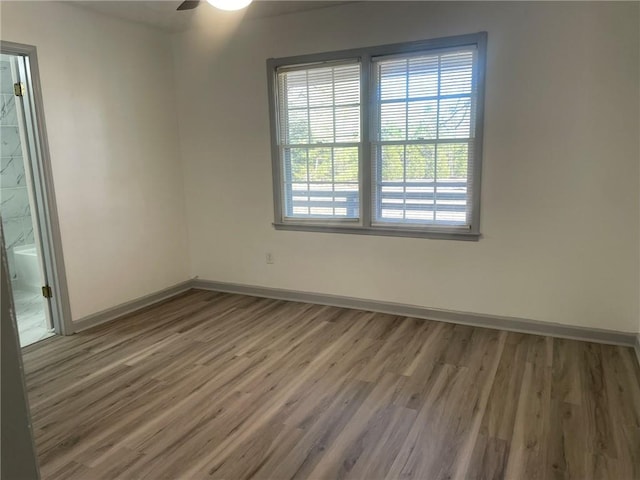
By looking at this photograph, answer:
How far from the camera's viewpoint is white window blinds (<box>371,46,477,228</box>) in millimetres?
3539

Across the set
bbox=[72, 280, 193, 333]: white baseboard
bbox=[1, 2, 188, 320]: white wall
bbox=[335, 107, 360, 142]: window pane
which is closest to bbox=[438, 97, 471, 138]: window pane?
bbox=[335, 107, 360, 142]: window pane

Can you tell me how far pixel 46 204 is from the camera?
140 inches

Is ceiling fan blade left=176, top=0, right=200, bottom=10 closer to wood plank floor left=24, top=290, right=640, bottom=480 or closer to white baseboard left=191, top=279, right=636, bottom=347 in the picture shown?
wood plank floor left=24, top=290, right=640, bottom=480

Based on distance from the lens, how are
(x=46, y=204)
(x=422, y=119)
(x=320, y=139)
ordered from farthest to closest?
(x=320, y=139) → (x=422, y=119) → (x=46, y=204)

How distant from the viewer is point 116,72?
408 centimetres

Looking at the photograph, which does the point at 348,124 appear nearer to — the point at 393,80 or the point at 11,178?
the point at 393,80

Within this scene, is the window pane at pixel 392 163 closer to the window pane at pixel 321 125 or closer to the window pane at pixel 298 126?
the window pane at pixel 321 125

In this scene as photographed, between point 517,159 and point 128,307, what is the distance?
3695mm

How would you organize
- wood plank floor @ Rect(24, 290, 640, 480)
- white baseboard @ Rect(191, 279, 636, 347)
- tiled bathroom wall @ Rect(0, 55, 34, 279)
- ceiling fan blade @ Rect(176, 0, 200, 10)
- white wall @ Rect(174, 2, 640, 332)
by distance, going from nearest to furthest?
wood plank floor @ Rect(24, 290, 640, 480) → ceiling fan blade @ Rect(176, 0, 200, 10) → white wall @ Rect(174, 2, 640, 332) → white baseboard @ Rect(191, 279, 636, 347) → tiled bathroom wall @ Rect(0, 55, 34, 279)

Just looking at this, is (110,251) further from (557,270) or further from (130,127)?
(557,270)

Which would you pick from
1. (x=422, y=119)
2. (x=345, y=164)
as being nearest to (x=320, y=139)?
(x=345, y=164)

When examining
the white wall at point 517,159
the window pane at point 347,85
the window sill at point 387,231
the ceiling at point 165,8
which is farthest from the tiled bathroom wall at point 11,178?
the window pane at point 347,85

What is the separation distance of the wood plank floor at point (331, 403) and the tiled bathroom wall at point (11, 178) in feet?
7.51

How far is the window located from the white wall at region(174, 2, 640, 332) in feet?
0.35
